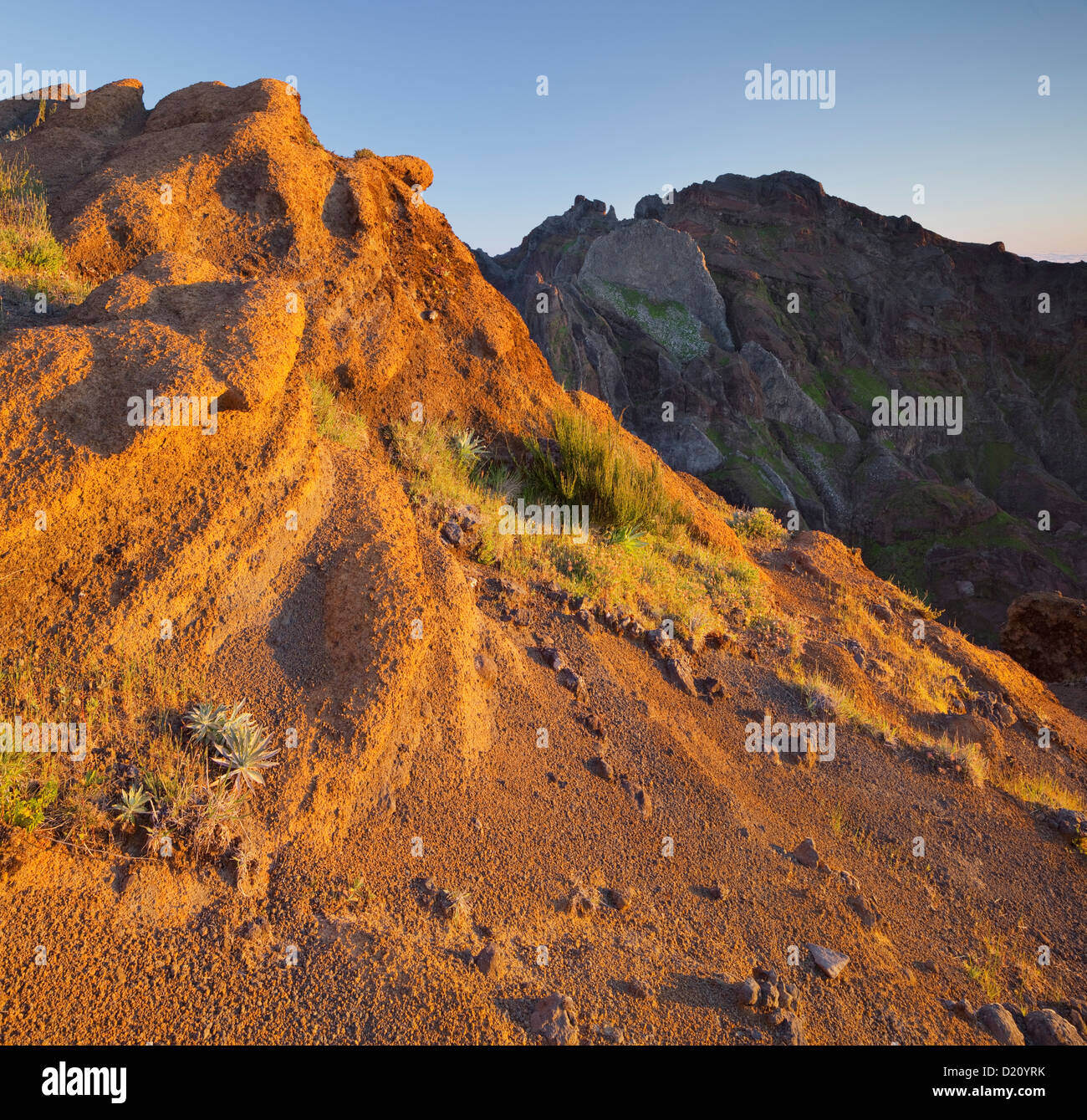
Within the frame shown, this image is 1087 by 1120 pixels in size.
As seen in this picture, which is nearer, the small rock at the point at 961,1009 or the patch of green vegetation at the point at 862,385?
the small rock at the point at 961,1009

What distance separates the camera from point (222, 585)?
12.5ft

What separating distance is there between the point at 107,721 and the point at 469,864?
1.86 meters

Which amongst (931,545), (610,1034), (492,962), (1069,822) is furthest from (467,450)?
(931,545)

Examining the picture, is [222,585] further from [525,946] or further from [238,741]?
[525,946]

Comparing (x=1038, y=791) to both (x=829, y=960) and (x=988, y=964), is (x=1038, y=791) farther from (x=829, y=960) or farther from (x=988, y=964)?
(x=829, y=960)

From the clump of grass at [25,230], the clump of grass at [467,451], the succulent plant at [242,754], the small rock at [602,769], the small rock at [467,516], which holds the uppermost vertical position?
the clump of grass at [25,230]

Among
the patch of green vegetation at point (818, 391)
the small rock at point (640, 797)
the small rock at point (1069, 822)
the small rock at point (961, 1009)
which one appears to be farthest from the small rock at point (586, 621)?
the patch of green vegetation at point (818, 391)

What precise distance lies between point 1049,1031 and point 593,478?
5.26 meters

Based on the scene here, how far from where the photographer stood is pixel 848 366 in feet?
188

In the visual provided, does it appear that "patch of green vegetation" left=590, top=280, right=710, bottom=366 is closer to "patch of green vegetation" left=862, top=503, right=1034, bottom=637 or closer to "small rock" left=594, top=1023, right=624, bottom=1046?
"patch of green vegetation" left=862, top=503, right=1034, bottom=637

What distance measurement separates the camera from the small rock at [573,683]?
4.71 metres

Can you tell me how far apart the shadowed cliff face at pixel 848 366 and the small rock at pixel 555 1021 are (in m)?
36.3

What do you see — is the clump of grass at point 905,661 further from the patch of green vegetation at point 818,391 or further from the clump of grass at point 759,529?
the patch of green vegetation at point 818,391

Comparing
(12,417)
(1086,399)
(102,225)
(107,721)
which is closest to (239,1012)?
(107,721)
